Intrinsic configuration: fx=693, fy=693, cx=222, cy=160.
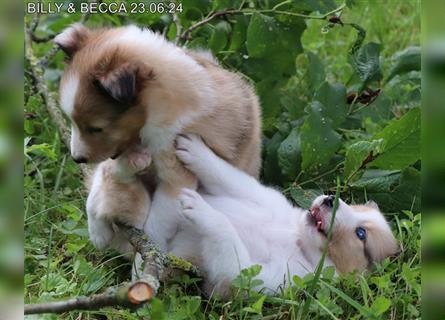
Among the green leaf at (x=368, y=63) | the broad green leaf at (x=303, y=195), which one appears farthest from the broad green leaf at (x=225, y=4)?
the broad green leaf at (x=303, y=195)

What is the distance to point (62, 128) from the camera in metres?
3.79

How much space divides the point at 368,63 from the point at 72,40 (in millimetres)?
1794

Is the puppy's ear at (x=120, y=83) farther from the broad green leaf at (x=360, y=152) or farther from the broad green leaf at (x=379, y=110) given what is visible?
the broad green leaf at (x=379, y=110)

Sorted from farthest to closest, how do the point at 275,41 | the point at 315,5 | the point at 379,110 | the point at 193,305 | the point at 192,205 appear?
1. the point at 379,110
2. the point at 275,41
3. the point at 315,5
4. the point at 192,205
5. the point at 193,305

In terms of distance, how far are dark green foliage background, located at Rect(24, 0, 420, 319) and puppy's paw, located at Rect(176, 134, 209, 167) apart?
1.75 feet

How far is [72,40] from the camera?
2.94 metres

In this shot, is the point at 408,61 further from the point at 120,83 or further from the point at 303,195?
the point at 120,83

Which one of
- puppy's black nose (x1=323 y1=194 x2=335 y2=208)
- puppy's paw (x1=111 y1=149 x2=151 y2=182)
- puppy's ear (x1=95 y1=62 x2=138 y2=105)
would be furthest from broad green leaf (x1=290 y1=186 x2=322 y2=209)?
puppy's ear (x1=95 y1=62 x2=138 y2=105)

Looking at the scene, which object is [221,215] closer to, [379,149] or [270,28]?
[379,149]

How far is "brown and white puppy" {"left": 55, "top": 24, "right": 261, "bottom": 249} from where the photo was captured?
8.99ft

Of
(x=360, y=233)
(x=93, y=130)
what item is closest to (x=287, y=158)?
(x=360, y=233)

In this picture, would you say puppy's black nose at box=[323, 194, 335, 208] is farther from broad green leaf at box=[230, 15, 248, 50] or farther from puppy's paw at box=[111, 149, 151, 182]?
broad green leaf at box=[230, 15, 248, 50]

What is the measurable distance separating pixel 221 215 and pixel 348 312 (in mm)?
644

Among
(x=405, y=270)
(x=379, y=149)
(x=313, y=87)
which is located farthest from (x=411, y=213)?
(x=313, y=87)
